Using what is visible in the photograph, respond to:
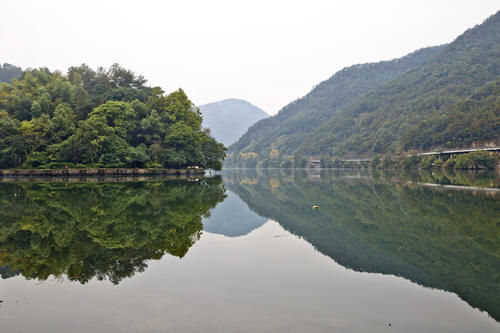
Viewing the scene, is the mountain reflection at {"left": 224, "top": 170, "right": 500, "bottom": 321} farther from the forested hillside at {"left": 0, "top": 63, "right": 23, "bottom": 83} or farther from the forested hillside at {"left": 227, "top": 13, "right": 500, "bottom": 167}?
the forested hillside at {"left": 0, "top": 63, "right": 23, "bottom": 83}

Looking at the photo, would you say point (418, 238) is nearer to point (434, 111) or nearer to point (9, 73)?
point (434, 111)

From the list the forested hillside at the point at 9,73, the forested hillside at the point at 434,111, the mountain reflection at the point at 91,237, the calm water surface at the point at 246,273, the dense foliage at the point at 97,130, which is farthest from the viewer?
the forested hillside at the point at 9,73

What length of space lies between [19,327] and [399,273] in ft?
23.2

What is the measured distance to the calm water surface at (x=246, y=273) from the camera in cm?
516

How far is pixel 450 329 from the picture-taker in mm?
4914

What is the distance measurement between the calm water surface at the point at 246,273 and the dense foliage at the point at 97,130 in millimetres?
41040

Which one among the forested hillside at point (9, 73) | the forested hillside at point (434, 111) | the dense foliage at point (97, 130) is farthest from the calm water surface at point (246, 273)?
the forested hillside at point (9, 73)

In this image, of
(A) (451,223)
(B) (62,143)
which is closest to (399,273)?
(A) (451,223)

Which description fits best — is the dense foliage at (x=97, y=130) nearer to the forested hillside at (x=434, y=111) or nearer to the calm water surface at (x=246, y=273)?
the calm water surface at (x=246, y=273)

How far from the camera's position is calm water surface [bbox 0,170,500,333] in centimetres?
516

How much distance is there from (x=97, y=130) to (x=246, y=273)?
164ft

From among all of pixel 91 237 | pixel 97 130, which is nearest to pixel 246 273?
pixel 91 237

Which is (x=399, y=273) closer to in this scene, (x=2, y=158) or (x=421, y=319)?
(x=421, y=319)

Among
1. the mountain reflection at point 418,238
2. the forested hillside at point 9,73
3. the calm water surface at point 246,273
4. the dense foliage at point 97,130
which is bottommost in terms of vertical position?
the mountain reflection at point 418,238
